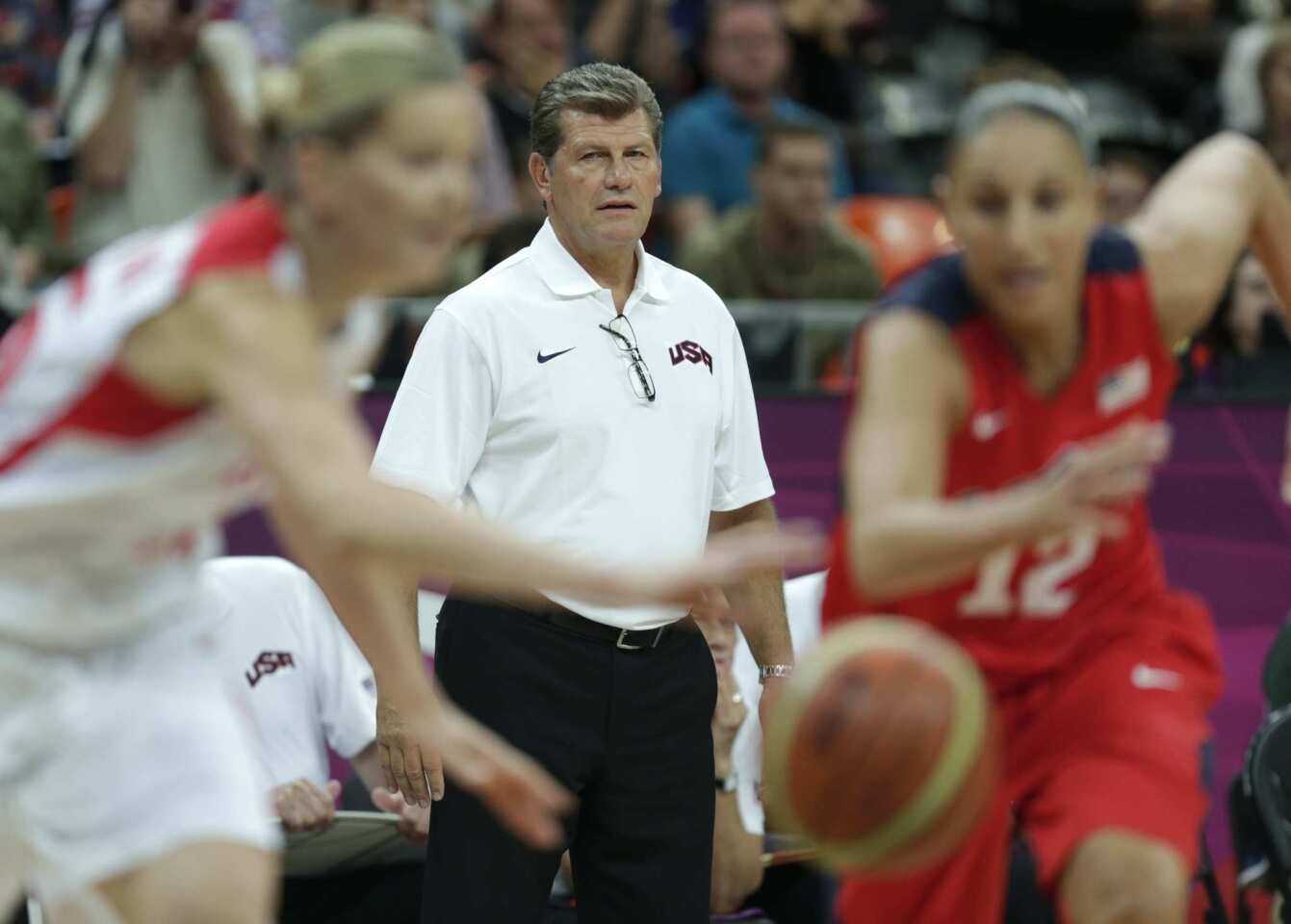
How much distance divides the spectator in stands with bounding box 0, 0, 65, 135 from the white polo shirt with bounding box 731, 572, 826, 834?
5.17 m

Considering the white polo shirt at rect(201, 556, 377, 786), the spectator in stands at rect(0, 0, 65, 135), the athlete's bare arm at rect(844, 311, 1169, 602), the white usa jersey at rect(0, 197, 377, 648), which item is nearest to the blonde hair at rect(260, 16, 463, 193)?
the white usa jersey at rect(0, 197, 377, 648)

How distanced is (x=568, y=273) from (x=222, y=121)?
428 cm

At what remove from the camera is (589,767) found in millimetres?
4816

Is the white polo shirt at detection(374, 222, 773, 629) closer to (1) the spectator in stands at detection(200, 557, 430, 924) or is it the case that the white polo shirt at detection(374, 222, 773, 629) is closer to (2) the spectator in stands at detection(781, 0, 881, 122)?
(1) the spectator in stands at detection(200, 557, 430, 924)

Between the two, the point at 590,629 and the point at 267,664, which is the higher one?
the point at 590,629

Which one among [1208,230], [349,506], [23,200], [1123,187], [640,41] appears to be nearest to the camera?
[349,506]

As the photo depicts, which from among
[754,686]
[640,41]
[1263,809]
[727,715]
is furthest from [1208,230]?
[640,41]

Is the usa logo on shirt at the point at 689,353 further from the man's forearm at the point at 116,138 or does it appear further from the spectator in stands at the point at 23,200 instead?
the man's forearm at the point at 116,138

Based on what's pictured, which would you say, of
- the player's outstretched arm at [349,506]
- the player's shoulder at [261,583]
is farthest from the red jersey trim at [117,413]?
the player's shoulder at [261,583]

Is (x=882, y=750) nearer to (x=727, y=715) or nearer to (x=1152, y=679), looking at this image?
(x=1152, y=679)

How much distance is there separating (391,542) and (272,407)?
255 millimetres

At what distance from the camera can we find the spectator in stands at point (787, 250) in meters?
8.74

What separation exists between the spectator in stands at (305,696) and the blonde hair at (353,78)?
8.87 feet

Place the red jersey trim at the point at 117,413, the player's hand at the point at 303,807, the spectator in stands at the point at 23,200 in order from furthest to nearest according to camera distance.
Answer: the spectator in stands at the point at 23,200 < the player's hand at the point at 303,807 < the red jersey trim at the point at 117,413
